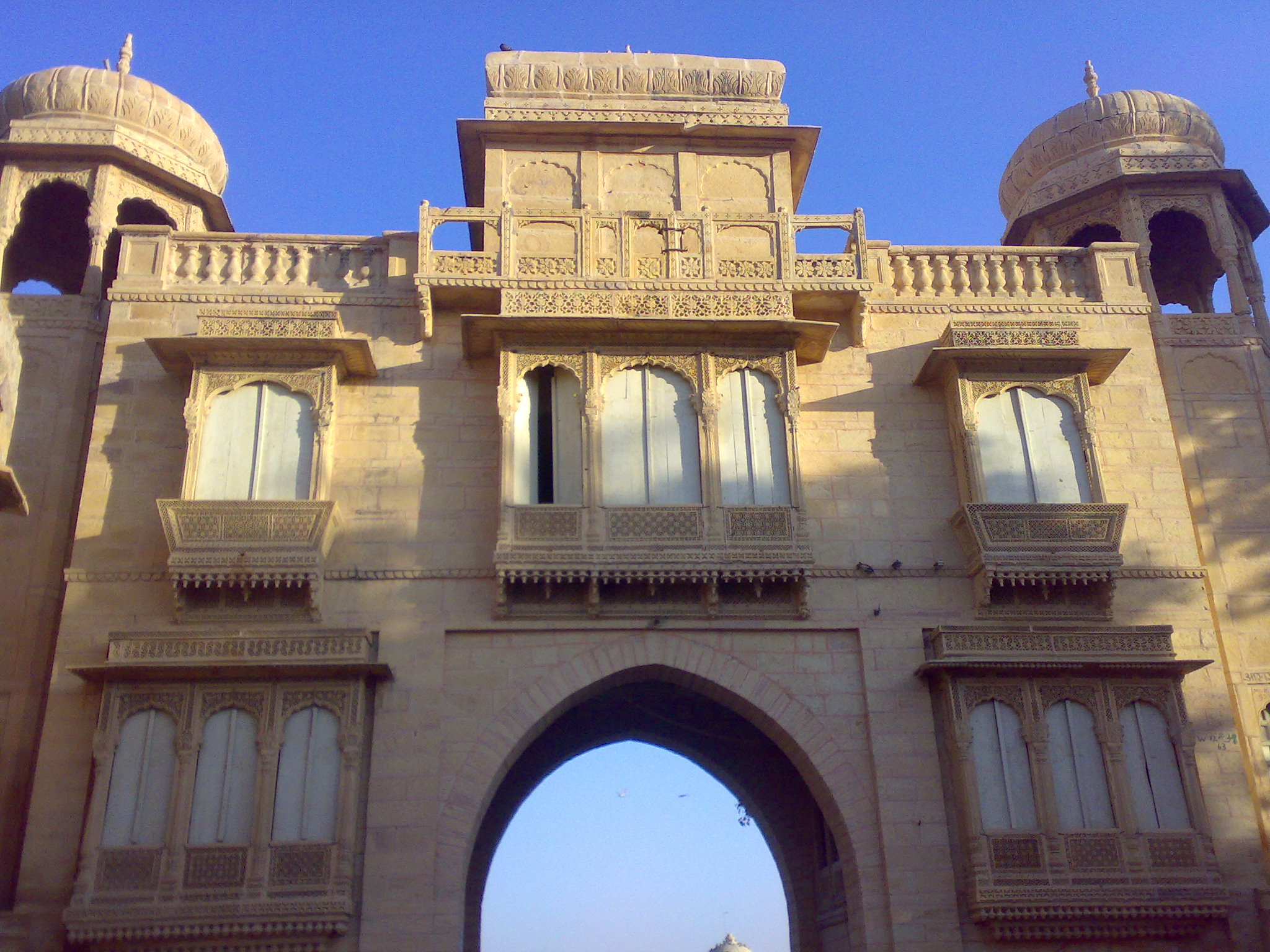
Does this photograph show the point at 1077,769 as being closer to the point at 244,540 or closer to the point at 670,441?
the point at 670,441

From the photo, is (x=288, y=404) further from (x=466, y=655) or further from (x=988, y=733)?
(x=988, y=733)

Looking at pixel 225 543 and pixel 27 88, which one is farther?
pixel 27 88

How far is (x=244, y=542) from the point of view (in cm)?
1346

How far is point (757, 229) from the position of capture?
16047mm

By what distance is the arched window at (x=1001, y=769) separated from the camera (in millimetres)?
13117

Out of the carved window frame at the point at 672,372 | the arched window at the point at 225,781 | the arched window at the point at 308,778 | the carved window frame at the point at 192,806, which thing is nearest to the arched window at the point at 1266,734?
the carved window frame at the point at 672,372

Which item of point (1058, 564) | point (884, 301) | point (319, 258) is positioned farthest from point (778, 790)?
point (319, 258)

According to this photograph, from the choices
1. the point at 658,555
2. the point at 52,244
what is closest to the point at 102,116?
the point at 52,244

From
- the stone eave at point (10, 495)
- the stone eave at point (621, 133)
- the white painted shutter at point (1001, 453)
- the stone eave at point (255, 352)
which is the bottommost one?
the stone eave at point (10, 495)

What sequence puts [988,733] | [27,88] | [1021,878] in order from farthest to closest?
[27,88] → [988,733] → [1021,878]

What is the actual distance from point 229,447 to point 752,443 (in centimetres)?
622

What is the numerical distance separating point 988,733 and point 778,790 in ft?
14.8

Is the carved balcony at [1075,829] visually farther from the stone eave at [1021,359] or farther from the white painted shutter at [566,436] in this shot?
the white painted shutter at [566,436]

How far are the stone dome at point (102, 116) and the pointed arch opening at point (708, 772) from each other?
961 centimetres
